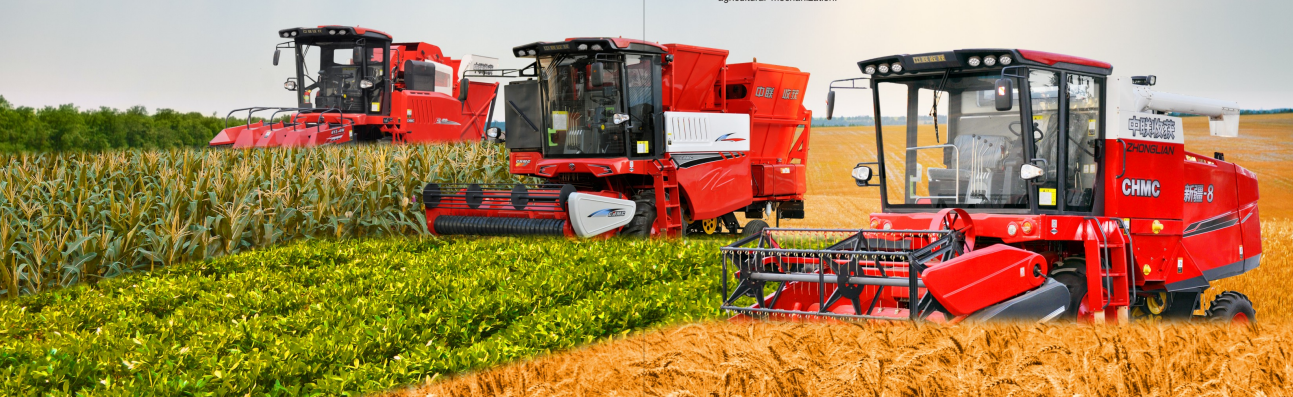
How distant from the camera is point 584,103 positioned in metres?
10.5

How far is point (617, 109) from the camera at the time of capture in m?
10.3

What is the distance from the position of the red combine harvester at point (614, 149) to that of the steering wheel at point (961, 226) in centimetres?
439

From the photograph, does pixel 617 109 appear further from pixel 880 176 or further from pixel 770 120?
pixel 880 176

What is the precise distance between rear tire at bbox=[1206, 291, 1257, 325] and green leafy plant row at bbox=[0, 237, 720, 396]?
3.90 m

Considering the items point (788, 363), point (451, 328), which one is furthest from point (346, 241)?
point (788, 363)

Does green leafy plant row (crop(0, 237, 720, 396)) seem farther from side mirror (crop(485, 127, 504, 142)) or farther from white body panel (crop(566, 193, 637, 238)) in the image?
side mirror (crop(485, 127, 504, 142))

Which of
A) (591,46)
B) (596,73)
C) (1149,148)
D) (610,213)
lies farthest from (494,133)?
(1149,148)

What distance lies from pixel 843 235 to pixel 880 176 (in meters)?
0.61

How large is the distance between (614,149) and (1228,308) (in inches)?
236

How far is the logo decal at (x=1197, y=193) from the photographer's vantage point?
7.05m

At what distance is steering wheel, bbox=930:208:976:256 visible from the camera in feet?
19.0

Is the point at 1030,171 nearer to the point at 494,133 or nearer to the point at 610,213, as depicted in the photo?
the point at 610,213

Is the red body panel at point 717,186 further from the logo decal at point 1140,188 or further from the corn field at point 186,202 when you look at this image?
the logo decal at point 1140,188

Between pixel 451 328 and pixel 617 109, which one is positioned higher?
pixel 617 109
